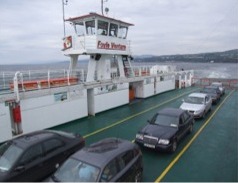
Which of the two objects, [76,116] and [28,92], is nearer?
[28,92]

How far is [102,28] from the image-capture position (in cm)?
1786

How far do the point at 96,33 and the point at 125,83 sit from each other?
207 inches

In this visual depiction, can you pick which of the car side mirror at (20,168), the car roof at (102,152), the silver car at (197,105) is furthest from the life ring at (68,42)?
the car side mirror at (20,168)

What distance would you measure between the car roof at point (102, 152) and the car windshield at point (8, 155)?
183 cm

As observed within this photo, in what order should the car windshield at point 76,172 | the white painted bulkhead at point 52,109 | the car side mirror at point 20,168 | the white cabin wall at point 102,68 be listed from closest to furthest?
the car windshield at point 76,172 → the car side mirror at point 20,168 → the white painted bulkhead at point 52,109 → the white cabin wall at point 102,68

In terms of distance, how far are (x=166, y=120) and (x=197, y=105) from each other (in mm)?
5438

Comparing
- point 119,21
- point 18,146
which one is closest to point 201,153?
point 18,146

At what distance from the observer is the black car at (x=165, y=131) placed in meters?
9.02

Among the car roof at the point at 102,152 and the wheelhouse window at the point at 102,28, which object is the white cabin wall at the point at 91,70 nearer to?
the wheelhouse window at the point at 102,28

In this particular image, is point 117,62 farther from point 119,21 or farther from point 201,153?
point 201,153

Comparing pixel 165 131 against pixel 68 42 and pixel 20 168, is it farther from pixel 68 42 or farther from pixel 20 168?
pixel 68 42

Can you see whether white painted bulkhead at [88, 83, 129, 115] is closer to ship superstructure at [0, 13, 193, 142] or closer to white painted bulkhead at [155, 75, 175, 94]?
ship superstructure at [0, 13, 193, 142]

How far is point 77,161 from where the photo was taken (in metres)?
5.89

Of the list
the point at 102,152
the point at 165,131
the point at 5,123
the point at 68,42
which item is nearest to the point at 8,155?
the point at 102,152
